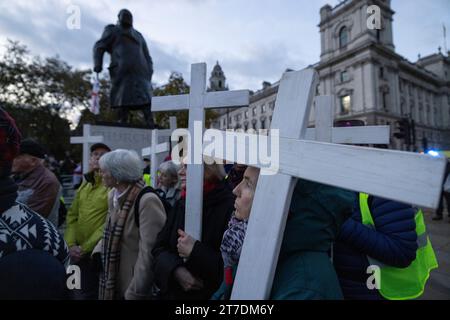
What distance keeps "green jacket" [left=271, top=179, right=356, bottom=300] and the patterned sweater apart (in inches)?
30.1

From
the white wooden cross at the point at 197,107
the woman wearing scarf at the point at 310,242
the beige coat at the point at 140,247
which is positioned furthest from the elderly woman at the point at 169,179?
the woman wearing scarf at the point at 310,242

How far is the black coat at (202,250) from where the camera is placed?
149cm

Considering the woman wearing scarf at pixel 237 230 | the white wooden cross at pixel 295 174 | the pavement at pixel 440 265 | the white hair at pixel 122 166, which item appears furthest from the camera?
the pavement at pixel 440 265

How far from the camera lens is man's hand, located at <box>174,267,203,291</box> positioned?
4.99 feet

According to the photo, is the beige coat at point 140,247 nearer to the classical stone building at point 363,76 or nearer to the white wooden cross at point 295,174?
the white wooden cross at point 295,174

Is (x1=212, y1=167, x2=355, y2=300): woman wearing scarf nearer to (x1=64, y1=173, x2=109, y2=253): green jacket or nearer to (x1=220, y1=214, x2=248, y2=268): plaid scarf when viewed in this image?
(x1=220, y1=214, x2=248, y2=268): plaid scarf

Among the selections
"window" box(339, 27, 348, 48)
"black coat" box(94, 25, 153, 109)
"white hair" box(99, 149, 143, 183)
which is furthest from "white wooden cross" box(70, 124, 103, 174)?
"window" box(339, 27, 348, 48)

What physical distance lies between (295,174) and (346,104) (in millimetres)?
40227

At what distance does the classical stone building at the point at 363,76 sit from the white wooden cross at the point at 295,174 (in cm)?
2977

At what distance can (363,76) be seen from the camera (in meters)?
34.7

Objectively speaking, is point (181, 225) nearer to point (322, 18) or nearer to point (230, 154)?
point (230, 154)

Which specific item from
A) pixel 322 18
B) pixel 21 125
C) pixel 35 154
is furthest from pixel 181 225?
pixel 322 18

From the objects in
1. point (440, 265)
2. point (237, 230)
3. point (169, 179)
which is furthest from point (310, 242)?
point (440, 265)

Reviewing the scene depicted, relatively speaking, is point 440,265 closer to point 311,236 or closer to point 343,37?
point 311,236
